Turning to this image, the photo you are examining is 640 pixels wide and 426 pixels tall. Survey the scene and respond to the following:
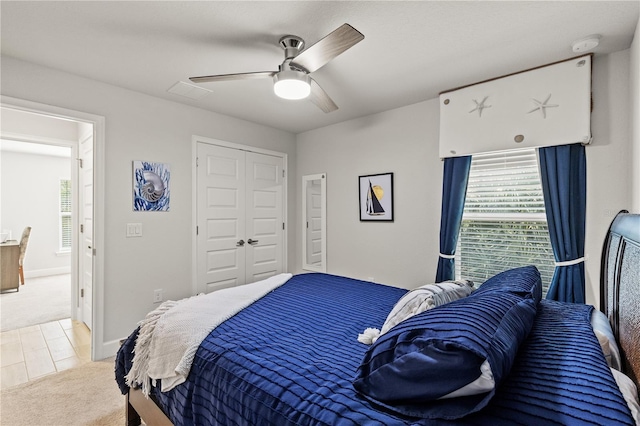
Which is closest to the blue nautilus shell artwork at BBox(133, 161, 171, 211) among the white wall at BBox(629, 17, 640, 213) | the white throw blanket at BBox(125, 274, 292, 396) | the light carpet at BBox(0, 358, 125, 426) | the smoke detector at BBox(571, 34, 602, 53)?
the light carpet at BBox(0, 358, 125, 426)

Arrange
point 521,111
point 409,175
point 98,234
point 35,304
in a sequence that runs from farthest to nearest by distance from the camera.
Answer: point 35,304, point 409,175, point 98,234, point 521,111

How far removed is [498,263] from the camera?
286 centimetres

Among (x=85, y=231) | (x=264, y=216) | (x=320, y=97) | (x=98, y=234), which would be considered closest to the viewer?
(x=320, y=97)

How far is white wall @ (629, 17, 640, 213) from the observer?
1907 mm

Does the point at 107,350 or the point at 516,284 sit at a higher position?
the point at 516,284

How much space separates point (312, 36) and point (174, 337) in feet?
6.62

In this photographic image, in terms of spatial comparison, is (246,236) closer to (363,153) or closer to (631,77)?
(363,153)

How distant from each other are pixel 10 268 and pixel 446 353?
6.73 m

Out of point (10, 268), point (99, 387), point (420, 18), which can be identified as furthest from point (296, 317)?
point (10, 268)

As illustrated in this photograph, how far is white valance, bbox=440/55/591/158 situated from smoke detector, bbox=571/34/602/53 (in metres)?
0.15

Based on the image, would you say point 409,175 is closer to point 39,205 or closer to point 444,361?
point 444,361

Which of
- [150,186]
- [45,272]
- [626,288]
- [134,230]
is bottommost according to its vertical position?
[45,272]

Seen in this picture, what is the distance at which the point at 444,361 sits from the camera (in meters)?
0.83

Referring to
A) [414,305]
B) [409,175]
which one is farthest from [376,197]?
[414,305]
